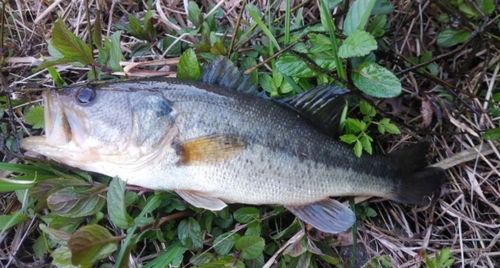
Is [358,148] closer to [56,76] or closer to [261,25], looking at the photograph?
[261,25]

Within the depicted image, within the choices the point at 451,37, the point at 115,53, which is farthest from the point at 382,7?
the point at 115,53

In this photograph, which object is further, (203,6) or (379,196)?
(203,6)

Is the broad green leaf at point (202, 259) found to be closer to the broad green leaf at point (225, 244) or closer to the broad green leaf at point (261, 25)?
the broad green leaf at point (225, 244)

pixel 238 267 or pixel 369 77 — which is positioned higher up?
pixel 369 77

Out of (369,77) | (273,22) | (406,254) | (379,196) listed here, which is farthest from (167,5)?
(406,254)

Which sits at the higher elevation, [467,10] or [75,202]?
[467,10]

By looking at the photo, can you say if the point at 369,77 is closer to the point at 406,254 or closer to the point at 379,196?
the point at 379,196
